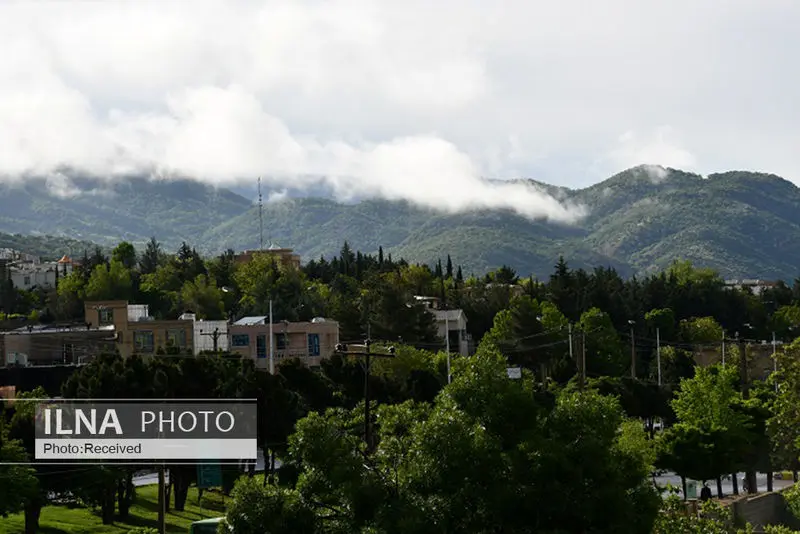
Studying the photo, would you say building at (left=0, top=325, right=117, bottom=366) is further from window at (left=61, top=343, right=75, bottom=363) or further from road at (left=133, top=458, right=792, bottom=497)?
road at (left=133, top=458, right=792, bottom=497)

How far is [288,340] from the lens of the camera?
3939 inches

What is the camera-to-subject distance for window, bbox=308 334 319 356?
325ft

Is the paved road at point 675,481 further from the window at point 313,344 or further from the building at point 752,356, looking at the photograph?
the building at point 752,356

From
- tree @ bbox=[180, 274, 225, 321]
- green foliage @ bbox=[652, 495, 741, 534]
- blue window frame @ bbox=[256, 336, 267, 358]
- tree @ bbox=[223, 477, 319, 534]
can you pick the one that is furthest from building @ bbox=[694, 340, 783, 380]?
tree @ bbox=[223, 477, 319, 534]

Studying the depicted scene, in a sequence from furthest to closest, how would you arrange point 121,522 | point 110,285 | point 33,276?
point 33,276
point 110,285
point 121,522

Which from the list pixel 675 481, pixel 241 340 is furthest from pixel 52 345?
pixel 675 481

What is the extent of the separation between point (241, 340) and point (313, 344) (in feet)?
19.3

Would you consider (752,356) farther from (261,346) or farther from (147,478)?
(147,478)

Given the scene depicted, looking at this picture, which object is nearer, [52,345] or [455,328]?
[52,345]

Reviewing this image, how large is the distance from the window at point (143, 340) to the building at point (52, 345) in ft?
5.41

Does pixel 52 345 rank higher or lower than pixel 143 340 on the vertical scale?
lower

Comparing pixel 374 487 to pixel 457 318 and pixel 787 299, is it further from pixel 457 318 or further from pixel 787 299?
pixel 787 299

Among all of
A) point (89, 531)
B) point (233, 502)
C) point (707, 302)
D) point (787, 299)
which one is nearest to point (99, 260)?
point (707, 302)

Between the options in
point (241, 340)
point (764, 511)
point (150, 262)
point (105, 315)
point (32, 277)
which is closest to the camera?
point (764, 511)
